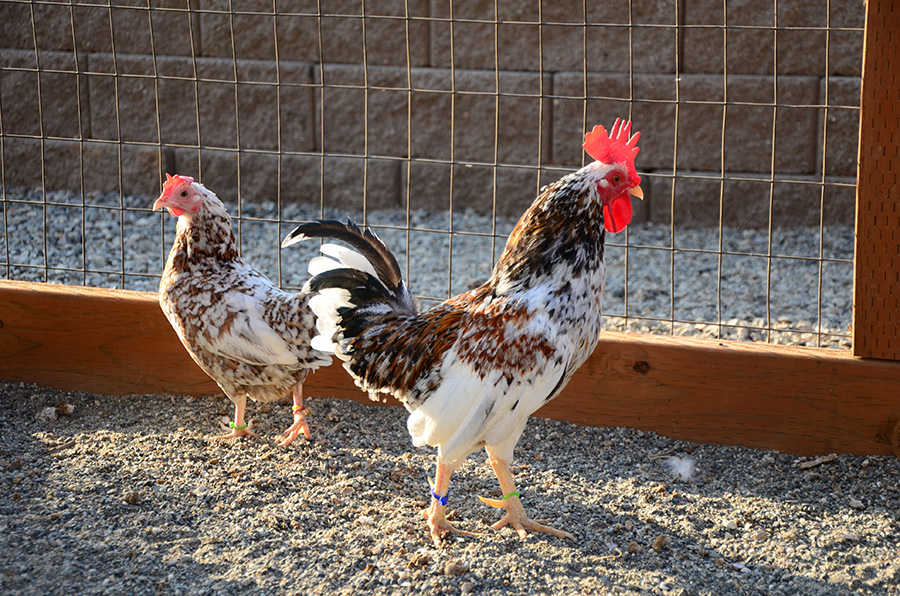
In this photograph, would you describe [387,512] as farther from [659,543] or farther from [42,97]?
[42,97]

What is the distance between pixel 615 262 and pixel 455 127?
163cm

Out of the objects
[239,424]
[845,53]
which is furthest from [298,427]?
[845,53]

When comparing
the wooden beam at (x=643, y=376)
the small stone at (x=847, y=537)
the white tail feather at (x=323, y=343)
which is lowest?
the small stone at (x=847, y=537)

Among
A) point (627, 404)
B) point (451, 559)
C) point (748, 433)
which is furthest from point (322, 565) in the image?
point (748, 433)

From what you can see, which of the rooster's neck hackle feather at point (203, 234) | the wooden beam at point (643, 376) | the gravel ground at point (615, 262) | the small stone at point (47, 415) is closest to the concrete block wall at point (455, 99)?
the gravel ground at point (615, 262)

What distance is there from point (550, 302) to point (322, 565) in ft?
3.60

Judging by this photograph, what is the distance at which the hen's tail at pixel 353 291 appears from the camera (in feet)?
9.94

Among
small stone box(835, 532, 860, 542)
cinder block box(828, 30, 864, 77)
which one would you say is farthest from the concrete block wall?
small stone box(835, 532, 860, 542)

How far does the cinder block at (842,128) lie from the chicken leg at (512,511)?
3962mm

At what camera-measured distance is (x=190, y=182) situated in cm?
352

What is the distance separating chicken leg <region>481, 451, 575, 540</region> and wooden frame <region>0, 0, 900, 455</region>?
2.54ft

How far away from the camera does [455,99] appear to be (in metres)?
6.32

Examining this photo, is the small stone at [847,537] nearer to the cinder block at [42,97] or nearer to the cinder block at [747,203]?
the cinder block at [747,203]

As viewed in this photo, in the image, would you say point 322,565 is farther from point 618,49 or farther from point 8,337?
point 618,49
